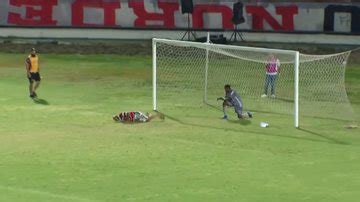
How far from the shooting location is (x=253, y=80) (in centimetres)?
2814

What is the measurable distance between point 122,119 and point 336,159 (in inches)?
296

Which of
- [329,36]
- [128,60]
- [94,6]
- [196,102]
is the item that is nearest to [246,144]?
[196,102]

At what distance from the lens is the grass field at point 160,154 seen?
14023 mm

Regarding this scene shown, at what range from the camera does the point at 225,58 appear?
29.5m

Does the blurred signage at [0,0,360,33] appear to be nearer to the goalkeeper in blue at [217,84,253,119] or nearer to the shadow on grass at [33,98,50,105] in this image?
the shadow on grass at [33,98,50,105]

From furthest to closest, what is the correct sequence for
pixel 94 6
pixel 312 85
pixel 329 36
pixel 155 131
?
pixel 94 6
pixel 329 36
pixel 312 85
pixel 155 131

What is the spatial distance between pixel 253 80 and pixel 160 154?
11.3m

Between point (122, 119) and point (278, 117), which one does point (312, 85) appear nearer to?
point (278, 117)

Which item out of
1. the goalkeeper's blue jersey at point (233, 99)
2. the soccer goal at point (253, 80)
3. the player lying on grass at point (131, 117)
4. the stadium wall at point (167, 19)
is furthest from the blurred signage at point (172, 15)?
the player lying on grass at point (131, 117)

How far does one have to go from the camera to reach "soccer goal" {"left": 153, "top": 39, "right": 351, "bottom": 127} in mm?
23938

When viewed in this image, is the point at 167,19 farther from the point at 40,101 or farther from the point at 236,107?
the point at 236,107

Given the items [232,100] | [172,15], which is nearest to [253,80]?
[232,100]

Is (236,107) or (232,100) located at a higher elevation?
(232,100)

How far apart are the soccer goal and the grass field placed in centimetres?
96
